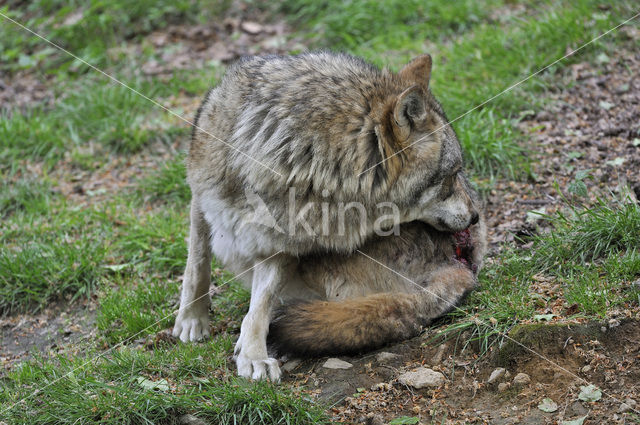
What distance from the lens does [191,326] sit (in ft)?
14.1

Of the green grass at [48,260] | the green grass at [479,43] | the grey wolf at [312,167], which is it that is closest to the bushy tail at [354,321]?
the grey wolf at [312,167]

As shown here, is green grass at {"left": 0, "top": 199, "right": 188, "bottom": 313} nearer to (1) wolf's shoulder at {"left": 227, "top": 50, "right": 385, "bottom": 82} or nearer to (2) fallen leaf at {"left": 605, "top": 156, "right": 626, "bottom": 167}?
(1) wolf's shoulder at {"left": 227, "top": 50, "right": 385, "bottom": 82}

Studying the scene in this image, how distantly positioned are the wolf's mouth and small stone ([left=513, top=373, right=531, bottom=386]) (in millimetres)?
998

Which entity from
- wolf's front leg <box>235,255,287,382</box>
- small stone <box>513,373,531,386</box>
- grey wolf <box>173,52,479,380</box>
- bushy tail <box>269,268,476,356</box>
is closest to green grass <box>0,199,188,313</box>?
grey wolf <box>173,52,479,380</box>

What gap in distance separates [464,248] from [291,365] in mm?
1320

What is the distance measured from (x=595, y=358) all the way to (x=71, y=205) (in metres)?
4.62

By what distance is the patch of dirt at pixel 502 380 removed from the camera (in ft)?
10.2

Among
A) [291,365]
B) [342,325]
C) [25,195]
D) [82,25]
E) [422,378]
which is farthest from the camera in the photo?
[82,25]

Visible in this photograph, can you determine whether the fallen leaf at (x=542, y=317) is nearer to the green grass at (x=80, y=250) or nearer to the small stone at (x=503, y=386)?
the small stone at (x=503, y=386)

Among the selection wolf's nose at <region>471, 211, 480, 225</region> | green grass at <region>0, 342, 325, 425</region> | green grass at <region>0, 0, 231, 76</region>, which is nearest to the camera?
green grass at <region>0, 342, 325, 425</region>

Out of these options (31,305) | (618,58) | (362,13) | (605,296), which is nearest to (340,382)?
(605,296)

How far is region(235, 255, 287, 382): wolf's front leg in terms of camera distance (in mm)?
3623

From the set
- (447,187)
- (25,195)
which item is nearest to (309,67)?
(447,187)

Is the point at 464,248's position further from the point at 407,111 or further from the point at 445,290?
the point at 407,111
